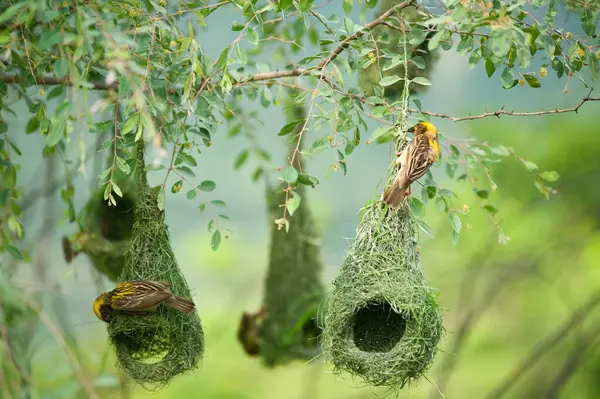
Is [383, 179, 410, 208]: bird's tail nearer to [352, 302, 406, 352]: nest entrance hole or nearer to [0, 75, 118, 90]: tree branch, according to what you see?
[352, 302, 406, 352]: nest entrance hole

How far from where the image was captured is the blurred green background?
4035 millimetres

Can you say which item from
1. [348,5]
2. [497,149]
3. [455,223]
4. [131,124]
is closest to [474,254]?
[497,149]

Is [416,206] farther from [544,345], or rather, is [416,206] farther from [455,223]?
[544,345]

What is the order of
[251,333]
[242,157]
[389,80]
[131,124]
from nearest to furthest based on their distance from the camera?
[131,124]
[389,80]
[242,157]
[251,333]

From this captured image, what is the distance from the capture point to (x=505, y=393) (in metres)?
4.14

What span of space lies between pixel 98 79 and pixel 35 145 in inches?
76.4

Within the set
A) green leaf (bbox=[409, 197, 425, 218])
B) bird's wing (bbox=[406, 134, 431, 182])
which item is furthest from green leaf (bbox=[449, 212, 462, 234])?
bird's wing (bbox=[406, 134, 431, 182])

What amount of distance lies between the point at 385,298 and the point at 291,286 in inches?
47.6

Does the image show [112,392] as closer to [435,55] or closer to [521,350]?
[521,350]

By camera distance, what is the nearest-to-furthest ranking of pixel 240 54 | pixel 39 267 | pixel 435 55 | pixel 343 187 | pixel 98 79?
pixel 240 54
pixel 98 79
pixel 435 55
pixel 39 267
pixel 343 187

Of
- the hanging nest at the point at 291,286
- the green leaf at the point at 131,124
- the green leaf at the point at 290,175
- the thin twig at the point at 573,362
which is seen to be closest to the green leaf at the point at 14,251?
the green leaf at the point at 131,124

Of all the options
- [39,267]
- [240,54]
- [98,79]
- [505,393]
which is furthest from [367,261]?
[505,393]

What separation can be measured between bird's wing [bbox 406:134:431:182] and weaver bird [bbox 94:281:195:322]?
640 mm

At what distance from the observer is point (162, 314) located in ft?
6.49
